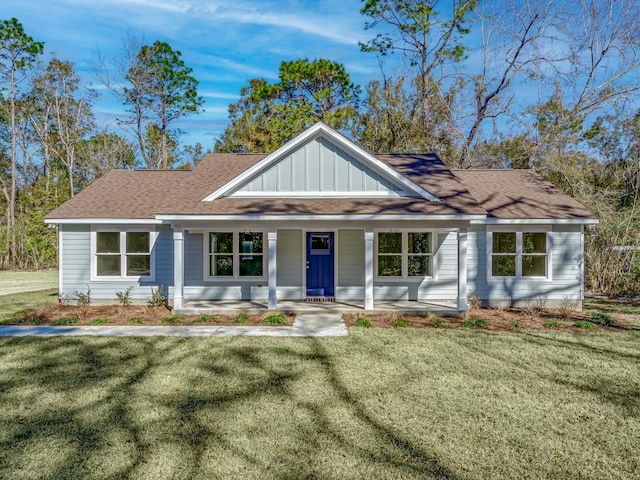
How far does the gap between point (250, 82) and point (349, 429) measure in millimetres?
32741

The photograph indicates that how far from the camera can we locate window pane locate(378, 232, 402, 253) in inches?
486

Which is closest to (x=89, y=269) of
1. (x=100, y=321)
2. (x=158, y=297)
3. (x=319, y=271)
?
(x=158, y=297)

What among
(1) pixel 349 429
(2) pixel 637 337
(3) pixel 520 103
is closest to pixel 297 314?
(1) pixel 349 429

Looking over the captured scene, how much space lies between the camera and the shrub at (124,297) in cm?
1160

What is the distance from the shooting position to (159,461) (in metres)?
3.88

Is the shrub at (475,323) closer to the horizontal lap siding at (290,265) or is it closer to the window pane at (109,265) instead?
the horizontal lap siding at (290,265)

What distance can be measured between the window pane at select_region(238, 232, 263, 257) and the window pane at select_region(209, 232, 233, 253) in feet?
0.62

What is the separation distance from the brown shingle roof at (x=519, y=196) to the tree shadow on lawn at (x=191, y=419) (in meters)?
8.02

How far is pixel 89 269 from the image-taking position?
1208 cm

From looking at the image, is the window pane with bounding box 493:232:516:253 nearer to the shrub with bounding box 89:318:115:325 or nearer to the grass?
the shrub with bounding box 89:318:115:325

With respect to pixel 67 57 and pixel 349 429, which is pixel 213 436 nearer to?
pixel 349 429

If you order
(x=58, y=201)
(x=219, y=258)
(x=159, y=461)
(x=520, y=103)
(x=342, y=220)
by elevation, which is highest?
(x=520, y=103)

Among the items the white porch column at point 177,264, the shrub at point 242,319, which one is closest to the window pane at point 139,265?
the white porch column at point 177,264

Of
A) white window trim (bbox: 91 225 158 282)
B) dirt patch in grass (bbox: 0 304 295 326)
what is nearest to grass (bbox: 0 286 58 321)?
dirt patch in grass (bbox: 0 304 295 326)
